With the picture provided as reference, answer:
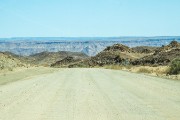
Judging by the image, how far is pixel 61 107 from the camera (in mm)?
13992

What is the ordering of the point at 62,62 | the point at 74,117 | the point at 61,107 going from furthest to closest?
the point at 62,62, the point at 61,107, the point at 74,117

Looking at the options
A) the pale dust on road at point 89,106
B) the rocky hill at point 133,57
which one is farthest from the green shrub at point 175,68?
the rocky hill at point 133,57

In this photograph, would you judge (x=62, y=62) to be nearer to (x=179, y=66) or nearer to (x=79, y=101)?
(x=179, y=66)

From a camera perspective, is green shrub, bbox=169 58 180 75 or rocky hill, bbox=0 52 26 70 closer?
green shrub, bbox=169 58 180 75

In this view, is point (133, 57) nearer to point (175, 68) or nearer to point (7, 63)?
point (7, 63)

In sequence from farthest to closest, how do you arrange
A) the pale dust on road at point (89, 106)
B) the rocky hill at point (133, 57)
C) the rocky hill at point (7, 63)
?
the rocky hill at point (133, 57)
the rocky hill at point (7, 63)
the pale dust on road at point (89, 106)

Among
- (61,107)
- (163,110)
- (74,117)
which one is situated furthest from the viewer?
(61,107)

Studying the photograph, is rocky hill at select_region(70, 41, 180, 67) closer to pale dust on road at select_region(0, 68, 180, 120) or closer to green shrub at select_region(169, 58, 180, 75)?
green shrub at select_region(169, 58, 180, 75)

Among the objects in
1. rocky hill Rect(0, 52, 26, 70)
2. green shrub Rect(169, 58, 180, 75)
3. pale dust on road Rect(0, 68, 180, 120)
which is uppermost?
pale dust on road Rect(0, 68, 180, 120)

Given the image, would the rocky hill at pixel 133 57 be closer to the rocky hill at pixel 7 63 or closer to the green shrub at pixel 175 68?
the rocky hill at pixel 7 63

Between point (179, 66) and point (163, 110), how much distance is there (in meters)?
24.2

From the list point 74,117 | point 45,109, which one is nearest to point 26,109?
point 45,109

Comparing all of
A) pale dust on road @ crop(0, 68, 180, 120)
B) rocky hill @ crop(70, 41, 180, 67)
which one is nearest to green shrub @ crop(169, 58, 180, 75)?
pale dust on road @ crop(0, 68, 180, 120)

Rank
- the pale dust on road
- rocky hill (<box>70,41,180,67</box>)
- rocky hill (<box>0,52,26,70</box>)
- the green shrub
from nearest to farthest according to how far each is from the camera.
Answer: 1. the pale dust on road
2. the green shrub
3. rocky hill (<box>0,52,26,70</box>)
4. rocky hill (<box>70,41,180,67</box>)
